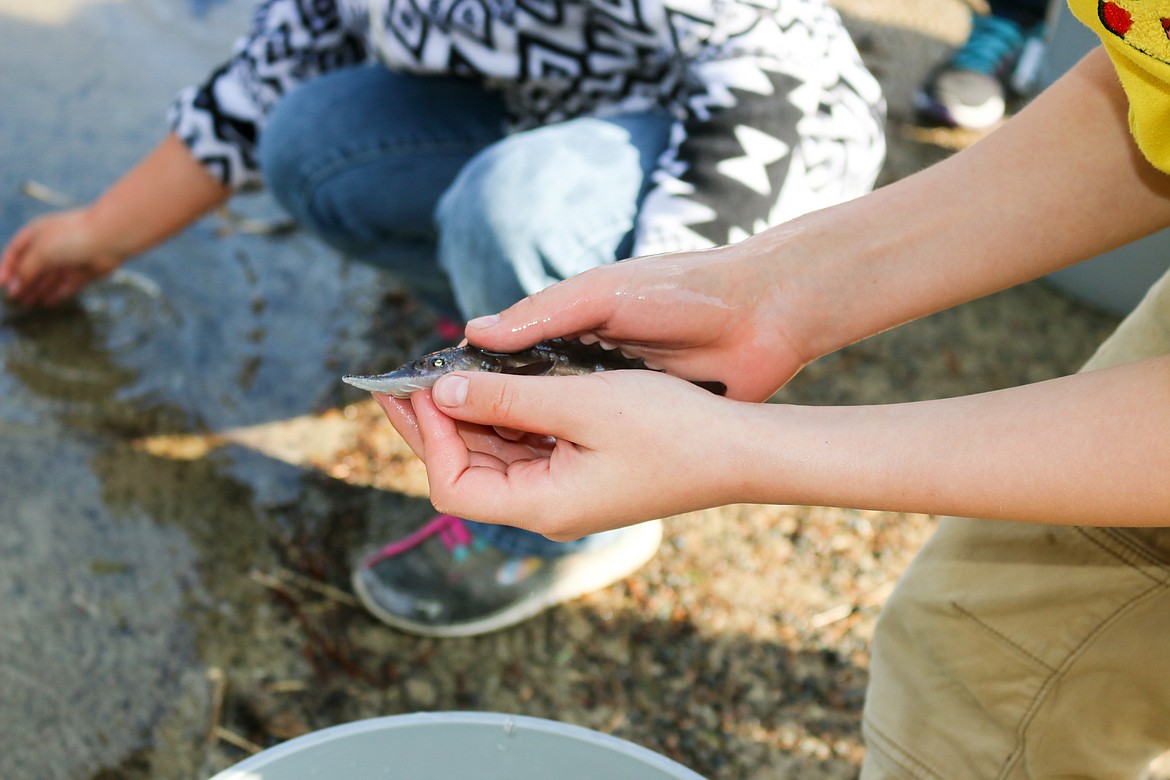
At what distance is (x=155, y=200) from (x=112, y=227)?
15 cm

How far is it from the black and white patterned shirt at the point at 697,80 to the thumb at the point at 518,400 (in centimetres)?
60

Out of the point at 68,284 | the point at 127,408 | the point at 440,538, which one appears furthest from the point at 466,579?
the point at 68,284

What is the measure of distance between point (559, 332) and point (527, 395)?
0.23 metres

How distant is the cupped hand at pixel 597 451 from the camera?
4.27ft

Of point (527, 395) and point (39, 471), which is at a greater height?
point (527, 395)

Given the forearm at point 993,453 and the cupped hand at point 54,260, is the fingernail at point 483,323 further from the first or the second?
the cupped hand at point 54,260

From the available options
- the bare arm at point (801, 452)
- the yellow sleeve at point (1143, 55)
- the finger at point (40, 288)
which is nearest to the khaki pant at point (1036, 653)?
the bare arm at point (801, 452)

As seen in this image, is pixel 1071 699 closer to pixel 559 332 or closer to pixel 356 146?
pixel 559 332

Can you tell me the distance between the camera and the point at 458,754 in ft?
4.82

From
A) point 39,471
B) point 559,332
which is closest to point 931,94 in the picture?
point 559,332

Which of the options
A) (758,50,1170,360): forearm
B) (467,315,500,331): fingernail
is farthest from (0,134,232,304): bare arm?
(758,50,1170,360): forearm

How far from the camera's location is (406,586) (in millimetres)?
2195

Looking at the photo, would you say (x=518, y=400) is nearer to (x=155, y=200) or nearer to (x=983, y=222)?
(x=983, y=222)

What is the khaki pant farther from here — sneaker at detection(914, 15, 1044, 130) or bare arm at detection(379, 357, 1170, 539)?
sneaker at detection(914, 15, 1044, 130)
